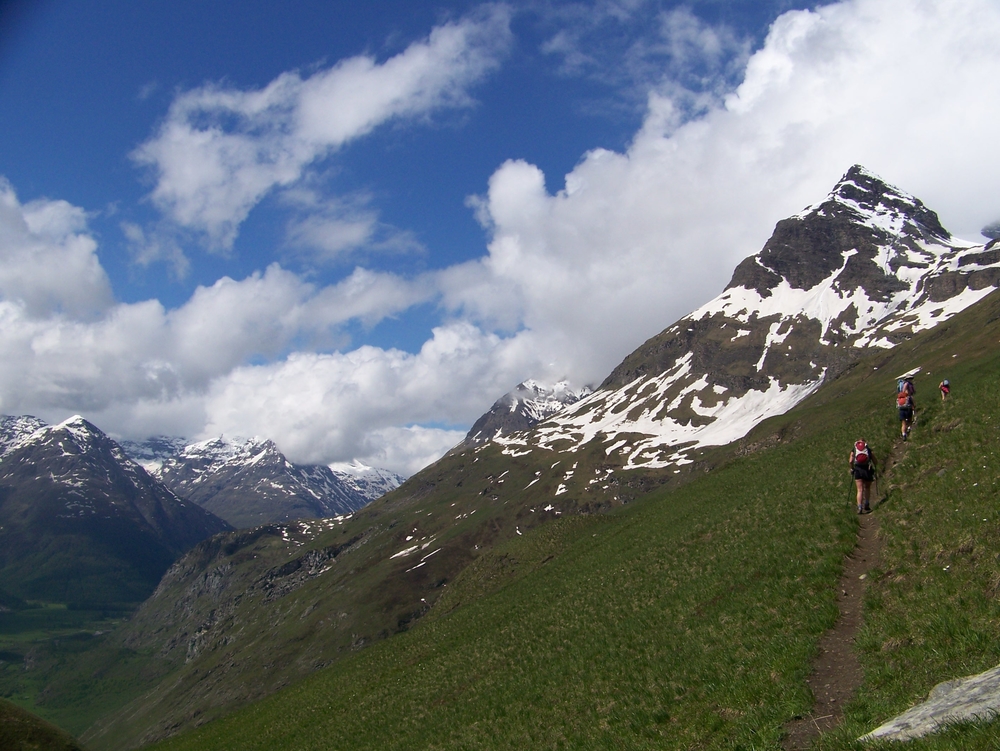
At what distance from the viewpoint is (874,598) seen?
1875 cm

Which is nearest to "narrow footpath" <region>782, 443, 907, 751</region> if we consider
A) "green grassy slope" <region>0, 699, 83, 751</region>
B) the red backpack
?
the red backpack

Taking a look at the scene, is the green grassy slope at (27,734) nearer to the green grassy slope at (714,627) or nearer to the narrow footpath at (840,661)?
the green grassy slope at (714,627)

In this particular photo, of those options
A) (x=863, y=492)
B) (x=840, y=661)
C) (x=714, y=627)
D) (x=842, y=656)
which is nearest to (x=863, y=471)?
(x=863, y=492)

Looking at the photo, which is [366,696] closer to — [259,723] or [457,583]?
[259,723]

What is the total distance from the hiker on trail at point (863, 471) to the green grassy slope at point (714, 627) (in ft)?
2.58

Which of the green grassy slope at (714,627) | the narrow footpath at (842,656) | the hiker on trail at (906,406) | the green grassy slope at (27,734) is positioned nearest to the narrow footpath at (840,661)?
the narrow footpath at (842,656)

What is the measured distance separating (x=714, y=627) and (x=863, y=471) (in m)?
9.43

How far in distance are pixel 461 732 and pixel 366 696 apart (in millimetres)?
14695

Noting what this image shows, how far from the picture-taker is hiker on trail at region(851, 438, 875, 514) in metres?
25.3

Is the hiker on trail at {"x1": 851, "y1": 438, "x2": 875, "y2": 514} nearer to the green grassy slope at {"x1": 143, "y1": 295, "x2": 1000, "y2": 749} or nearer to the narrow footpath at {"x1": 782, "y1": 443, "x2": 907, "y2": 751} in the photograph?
the narrow footpath at {"x1": 782, "y1": 443, "x2": 907, "y2": 751}

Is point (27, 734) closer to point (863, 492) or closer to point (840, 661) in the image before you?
point (840, 661)

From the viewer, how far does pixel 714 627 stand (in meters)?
22.5

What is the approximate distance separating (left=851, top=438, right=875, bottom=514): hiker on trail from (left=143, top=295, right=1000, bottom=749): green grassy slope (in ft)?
2.58

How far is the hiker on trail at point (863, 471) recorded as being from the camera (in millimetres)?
25312
